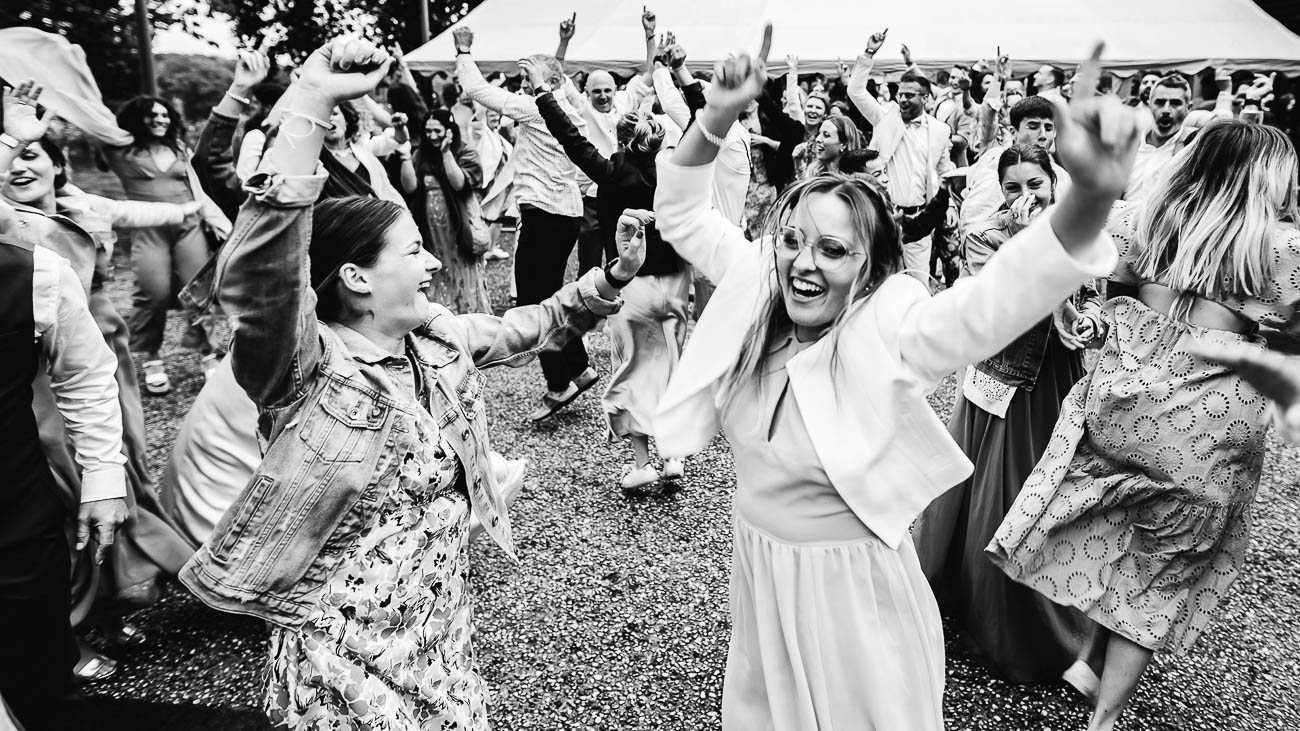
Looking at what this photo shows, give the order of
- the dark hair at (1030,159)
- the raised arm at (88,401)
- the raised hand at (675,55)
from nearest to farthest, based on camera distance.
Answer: the raised arm at (88,401) → the dark hair at (1030,159) → the raised hand at (675,55)

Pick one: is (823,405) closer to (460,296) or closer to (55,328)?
(55,328)

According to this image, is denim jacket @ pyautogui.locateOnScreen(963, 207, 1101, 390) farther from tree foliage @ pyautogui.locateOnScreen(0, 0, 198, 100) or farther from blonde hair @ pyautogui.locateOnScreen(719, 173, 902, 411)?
tree foliage @ pyautogui.locateOnScreen(0, 0, 198, 100)

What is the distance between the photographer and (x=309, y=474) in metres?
1.74

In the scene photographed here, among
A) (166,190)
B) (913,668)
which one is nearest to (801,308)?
(913,668)

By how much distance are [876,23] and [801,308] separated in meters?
11.4

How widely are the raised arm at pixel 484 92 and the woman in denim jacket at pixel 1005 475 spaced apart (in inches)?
141

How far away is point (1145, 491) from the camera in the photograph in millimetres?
2463

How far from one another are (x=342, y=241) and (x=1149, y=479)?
2344mm

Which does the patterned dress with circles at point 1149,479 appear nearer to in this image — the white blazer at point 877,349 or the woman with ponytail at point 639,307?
the white blazer at point 877,349

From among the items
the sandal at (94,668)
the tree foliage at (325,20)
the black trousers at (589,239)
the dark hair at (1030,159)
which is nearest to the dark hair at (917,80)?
the black trousers at (589,239)

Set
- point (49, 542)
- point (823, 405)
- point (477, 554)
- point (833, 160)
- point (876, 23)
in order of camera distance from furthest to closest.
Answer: point (876, 23)
point (833, 160)
point (477, 554)
point (49, 542)
point (823, 405)

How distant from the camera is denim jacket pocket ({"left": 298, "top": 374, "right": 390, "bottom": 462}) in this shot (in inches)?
68.7

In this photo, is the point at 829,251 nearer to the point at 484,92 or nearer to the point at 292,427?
the point at 292,427

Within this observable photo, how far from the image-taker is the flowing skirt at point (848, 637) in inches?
71.1
